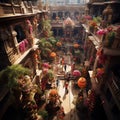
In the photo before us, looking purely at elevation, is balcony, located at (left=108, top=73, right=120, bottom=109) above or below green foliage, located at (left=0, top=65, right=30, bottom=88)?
below

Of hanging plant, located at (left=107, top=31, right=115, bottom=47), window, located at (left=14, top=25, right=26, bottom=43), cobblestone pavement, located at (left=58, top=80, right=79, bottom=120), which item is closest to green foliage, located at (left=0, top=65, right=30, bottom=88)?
window, located at (left=14, top=25, right=26, bottom=43)

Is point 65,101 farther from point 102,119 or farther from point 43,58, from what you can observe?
point 43,58

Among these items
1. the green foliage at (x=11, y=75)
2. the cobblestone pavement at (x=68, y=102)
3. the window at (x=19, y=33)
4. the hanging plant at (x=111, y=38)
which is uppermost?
the hanging plant at (x=111, y=38)

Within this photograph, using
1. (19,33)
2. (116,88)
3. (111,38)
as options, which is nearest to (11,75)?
(19,33)

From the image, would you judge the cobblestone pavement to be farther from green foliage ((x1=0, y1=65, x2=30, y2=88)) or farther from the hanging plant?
the hanging plant

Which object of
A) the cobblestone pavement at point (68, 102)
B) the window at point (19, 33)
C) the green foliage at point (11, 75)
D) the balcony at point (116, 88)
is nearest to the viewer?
the green foliage at point (11, 75)

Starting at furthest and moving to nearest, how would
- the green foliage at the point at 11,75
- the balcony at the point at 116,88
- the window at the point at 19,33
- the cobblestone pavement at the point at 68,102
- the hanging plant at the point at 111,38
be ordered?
the window at the point at 19,33 → the cobblestone pavement at the point at 68,102 → the hanging plant at the point at 111,38 → the balcony at the point at 116,88 → the green foliage at the point at 11,75

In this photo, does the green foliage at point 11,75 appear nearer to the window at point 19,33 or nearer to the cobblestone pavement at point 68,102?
the window at point 19,33

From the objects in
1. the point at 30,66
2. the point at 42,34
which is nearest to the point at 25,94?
the point at 30,66

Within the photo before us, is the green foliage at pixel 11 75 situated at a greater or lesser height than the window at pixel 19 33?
lesser

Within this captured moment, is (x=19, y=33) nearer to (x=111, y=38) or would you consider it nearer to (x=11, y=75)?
(x=11, y=75)

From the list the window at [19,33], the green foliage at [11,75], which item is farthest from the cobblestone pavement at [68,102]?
the window at [19,33]

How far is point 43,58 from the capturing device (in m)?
23.7

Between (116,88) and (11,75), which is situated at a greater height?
(11,75)
